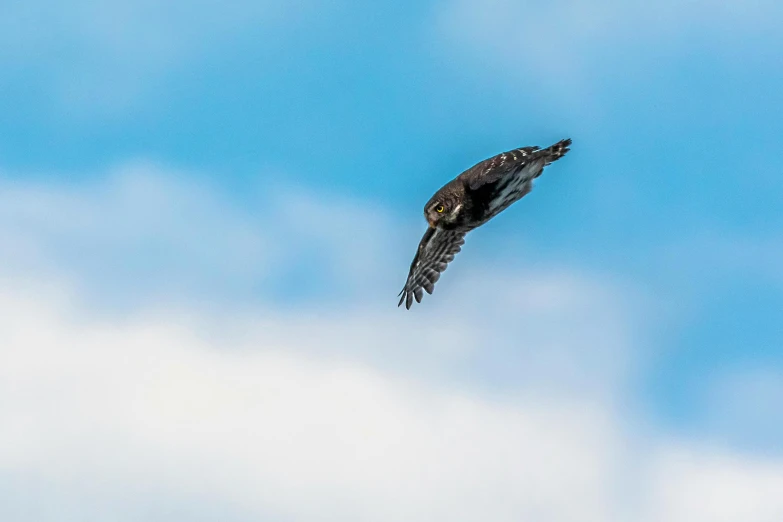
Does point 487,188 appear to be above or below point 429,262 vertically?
below

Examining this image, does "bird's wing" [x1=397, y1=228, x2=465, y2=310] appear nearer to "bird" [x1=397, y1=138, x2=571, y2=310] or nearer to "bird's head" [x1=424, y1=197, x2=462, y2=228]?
"bird" [x1=397, y1=138, x2=571, y2=310]

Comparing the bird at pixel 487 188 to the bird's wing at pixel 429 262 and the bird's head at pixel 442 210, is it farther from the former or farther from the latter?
the bird's wing at pixel 429 262

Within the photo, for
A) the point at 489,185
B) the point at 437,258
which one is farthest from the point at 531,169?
the point at 437,258

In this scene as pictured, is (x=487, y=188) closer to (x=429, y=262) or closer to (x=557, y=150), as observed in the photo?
(x=557, y=150)

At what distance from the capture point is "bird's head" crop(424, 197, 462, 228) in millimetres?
33125

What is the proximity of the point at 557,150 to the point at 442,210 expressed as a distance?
12.1 feet

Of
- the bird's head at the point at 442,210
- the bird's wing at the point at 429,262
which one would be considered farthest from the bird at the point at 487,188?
the bird's wing at the point at 429,262

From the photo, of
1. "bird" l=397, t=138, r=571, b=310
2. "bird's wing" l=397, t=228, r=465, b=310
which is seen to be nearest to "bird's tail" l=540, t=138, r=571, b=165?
"bird" l=397, t=138, r=571, b=310

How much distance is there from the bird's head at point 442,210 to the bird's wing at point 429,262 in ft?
9.24

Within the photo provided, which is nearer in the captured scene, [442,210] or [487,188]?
[487,188]

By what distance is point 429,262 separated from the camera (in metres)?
37.6

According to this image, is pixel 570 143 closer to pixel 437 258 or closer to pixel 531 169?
pixel 531 169

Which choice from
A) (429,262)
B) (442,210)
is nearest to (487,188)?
(442,210)

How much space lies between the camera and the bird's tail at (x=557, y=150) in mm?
33125
